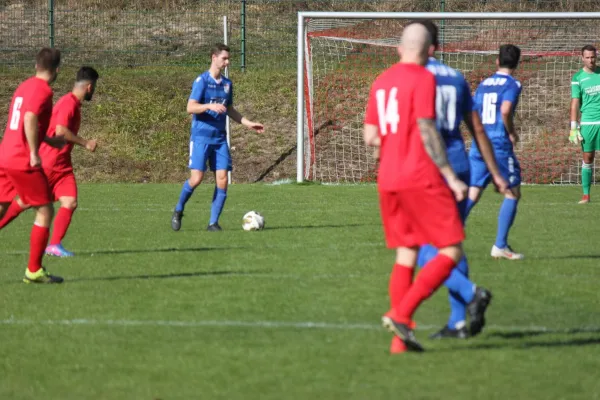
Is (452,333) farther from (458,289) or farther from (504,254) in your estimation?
(504,254)

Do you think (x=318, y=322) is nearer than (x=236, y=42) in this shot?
Yes

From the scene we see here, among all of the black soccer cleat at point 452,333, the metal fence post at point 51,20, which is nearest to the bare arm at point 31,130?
the black soccer cleat at point 452,333

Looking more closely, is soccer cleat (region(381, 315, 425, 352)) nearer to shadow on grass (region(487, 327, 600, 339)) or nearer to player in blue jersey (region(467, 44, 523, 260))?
shadow on grass (region(487, 327, 600, 339))

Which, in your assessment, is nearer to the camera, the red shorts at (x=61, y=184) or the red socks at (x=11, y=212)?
the red socks at (x=11, y=212)

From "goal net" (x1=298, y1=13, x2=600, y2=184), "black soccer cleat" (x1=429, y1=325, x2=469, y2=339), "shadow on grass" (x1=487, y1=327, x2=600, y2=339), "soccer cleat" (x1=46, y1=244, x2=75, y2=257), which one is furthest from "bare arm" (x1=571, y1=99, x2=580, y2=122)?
"black soccer cleat" (x1=429, y1=325, x2=469, y2=339)

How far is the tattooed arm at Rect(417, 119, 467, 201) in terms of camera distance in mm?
5648

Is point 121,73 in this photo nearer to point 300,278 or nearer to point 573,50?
point 573,50

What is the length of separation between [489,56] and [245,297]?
1611 cm

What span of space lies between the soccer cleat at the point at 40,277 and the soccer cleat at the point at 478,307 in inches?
156

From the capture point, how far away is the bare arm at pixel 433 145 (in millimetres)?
5652

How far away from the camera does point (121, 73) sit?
26.5 metres

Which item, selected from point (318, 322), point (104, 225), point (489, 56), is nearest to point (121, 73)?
point (489, 56)

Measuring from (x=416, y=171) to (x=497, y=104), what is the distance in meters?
4.33

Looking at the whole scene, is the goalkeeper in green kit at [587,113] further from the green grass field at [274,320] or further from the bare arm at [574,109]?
the green grass field at [274,320]
